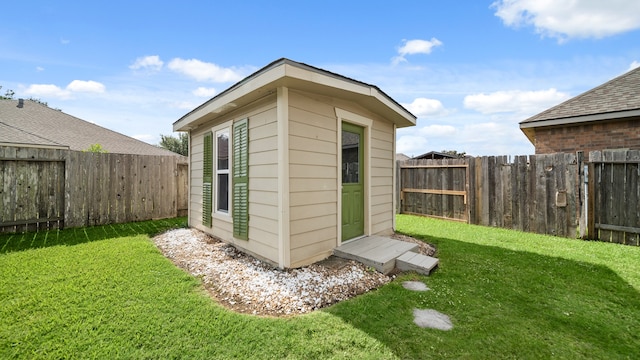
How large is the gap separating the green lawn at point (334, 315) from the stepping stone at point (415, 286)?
10 cm

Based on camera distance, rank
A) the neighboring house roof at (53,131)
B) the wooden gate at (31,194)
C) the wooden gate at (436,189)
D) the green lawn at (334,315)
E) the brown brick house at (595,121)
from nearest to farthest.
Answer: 1. the green lawn at (334,315)
2. the wooden gate at (31,194)
3. the brown brick house at (595,121)
4. the wooden gate at (436,189)
5. the neighboring house roof at (53,131)

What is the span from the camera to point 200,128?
573cm

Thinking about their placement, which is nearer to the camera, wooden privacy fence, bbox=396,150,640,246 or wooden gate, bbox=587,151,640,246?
wooden gate, bbox=587,151,640,246

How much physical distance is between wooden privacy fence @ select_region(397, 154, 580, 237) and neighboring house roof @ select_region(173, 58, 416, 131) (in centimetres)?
277

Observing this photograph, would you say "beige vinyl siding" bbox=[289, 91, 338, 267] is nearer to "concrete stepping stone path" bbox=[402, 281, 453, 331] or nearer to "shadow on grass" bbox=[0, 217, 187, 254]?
"concrete stepping stone path" bbox=[402, 281, 453, 331]

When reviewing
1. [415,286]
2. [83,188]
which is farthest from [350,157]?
[83,188]

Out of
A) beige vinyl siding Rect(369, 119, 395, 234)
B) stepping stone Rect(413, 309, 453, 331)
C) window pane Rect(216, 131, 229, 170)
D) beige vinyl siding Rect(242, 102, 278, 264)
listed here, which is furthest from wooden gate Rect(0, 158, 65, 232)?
stepping stone Rect(413, 309, 453, 331)

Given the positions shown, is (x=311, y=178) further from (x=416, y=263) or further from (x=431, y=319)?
(x=431, y=319)

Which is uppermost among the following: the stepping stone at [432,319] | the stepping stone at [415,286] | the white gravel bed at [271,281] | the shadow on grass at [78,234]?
the shadow on grass at [78,234]

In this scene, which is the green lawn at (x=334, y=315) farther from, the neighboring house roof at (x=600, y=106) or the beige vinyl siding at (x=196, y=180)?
the neighboring house roof at (x=600, y=106)

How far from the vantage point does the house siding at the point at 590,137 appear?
551 cm

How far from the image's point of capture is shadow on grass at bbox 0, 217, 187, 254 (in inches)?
172

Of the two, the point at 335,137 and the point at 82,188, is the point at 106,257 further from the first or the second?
the point at 335,137

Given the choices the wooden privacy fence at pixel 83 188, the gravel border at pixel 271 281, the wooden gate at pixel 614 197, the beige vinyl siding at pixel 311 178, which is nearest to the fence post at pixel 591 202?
the wooden gate at pixel 614 197
